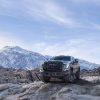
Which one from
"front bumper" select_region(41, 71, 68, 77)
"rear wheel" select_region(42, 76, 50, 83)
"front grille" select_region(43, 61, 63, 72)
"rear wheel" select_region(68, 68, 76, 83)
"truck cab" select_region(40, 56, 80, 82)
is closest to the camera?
"front bumper" select_region(41, 71, 68, 77)

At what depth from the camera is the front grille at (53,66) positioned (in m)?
35.2

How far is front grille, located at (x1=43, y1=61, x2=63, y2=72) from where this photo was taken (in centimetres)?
3521

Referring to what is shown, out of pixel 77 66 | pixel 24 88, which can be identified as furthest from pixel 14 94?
pixel 77 66

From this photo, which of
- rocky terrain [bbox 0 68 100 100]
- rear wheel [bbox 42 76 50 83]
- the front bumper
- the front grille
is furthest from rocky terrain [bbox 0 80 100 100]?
the front grille

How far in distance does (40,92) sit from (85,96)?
4.98m

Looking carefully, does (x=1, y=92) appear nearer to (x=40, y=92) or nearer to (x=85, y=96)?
(x=40, y=92)

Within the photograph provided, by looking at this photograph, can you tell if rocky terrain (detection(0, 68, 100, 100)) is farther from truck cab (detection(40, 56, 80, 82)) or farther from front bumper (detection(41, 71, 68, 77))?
front bumper (detection(41, 71, 68, 77))

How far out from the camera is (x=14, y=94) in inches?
1433

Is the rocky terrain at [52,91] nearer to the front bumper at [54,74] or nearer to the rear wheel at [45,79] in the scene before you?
the rear wheel at [45,79]

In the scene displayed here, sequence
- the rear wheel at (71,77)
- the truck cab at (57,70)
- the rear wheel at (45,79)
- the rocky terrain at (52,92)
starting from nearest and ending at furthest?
the rocky terrain at (52,92), the truck cab at (57,70), the rear wheel at (71,77), the rear wheel at (45,79)

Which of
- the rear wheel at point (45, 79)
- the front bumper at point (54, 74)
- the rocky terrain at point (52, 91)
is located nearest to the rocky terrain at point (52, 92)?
the rocky terrain at point (52, 91)

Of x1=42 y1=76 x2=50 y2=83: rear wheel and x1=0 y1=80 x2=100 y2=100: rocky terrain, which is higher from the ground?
x1=42 y1=76 x2=50 y2=83: rear wheel

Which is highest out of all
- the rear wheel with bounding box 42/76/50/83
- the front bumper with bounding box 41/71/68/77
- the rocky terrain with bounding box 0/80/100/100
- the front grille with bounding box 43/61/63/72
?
the front grille with bounding box 43/61/63/72

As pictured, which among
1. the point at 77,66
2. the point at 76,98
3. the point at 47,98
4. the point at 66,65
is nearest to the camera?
the point at 76,98
